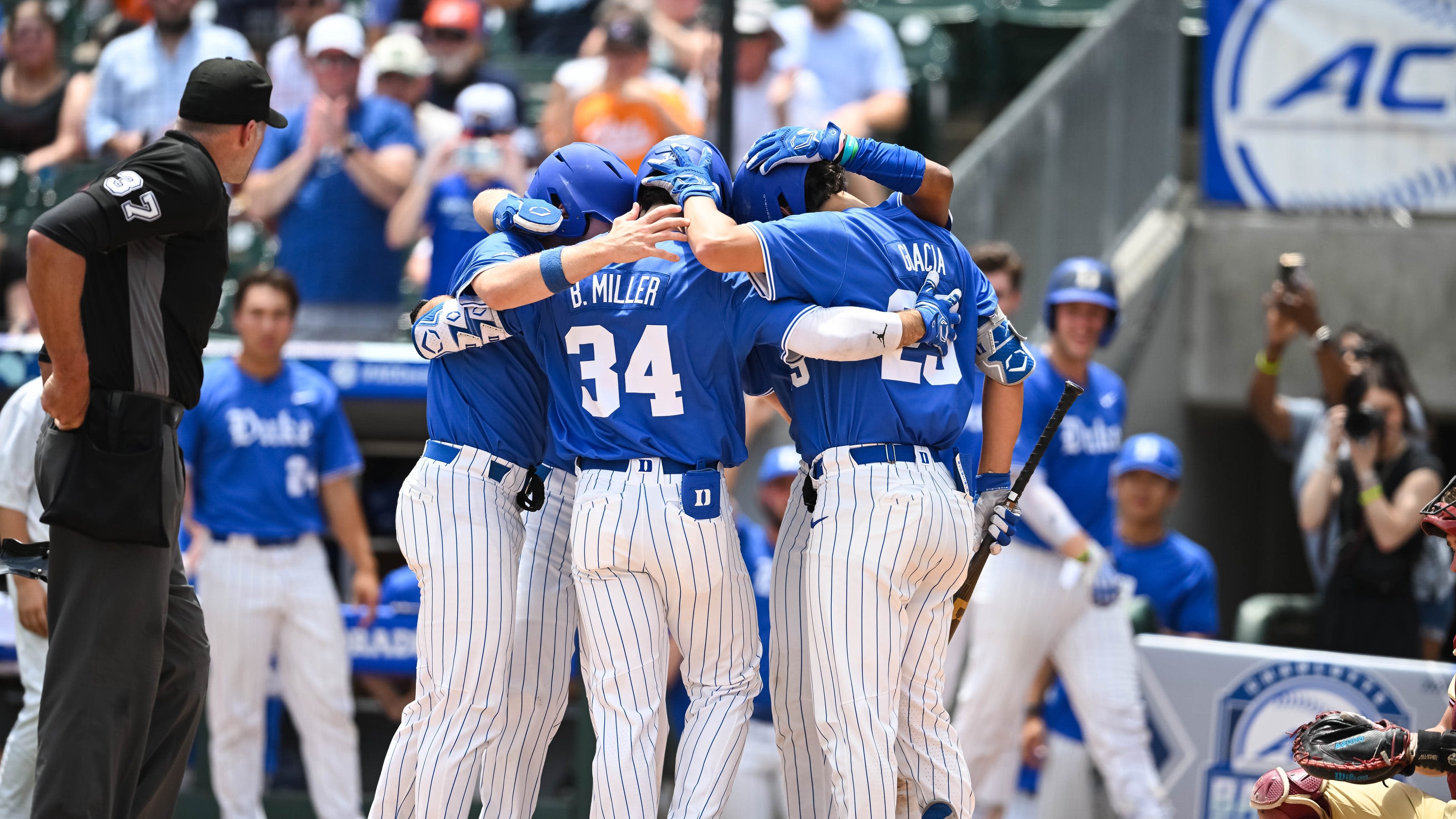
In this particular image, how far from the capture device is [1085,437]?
654 centimetres

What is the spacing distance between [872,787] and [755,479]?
3039mm

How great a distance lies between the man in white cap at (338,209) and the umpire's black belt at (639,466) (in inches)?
156

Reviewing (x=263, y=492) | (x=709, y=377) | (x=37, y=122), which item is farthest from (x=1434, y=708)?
(x=37, y=122)

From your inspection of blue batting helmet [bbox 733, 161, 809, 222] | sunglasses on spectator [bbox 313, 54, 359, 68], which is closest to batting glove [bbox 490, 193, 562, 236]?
blue batting helmet [bbox 733, 161, 809, 222]

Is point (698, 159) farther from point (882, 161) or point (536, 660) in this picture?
point (536, 660)

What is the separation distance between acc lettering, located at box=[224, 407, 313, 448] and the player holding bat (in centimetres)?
274

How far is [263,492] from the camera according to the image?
22.0ft

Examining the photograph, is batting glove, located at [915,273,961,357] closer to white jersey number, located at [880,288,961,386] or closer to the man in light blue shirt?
white jersey number, located at [880,288,961,386]

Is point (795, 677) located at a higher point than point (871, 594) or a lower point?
lower

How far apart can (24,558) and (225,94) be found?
135 centimetres

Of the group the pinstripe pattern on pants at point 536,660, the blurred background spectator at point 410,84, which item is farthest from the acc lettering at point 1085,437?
the blurred background spectator at point 410,84

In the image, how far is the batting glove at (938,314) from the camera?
4.27 metres

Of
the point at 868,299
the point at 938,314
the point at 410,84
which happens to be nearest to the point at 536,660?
the point at 868,299

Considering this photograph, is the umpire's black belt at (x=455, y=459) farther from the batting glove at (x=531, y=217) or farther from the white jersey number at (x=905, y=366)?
the white jersey number at (x=905, y=366)
